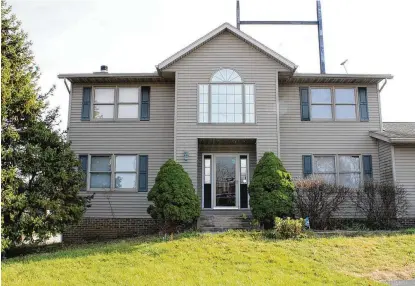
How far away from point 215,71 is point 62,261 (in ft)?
28.4

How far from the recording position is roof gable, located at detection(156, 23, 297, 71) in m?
15.0

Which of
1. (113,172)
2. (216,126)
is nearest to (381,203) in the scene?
(216,126)

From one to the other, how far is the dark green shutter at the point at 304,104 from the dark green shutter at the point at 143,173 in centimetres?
619

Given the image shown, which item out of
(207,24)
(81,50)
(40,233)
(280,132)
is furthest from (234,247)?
(207,24)

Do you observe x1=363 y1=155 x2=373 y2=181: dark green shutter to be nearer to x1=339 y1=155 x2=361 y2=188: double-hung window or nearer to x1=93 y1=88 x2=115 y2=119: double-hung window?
x1=339 y1=155 x2=361 y2=188: double-hung window

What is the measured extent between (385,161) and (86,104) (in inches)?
447

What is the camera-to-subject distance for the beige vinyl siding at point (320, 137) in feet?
51.5

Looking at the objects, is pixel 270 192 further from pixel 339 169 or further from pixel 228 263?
pixel 228 263

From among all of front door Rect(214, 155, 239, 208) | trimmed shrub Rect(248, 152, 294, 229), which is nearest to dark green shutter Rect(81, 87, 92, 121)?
front door Rect(214, 155, 239, 208)

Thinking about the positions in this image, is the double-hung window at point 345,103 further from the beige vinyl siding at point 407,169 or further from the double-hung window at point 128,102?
the double-hung window at point 128,102

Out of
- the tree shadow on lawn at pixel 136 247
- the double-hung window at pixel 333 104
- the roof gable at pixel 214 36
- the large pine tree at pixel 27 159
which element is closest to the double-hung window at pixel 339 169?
the double-hung window at pixel 333 104

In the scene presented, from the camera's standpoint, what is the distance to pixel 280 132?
15.8 meters

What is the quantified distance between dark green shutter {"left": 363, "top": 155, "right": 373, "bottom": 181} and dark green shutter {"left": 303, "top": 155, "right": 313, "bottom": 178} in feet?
6.50

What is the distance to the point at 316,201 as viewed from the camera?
13.4 m
